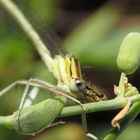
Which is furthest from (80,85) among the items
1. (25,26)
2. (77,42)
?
(77,42)

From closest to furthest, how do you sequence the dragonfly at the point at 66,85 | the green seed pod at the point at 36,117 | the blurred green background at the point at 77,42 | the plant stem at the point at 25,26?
the green seed pod at the point at 36,117, the dragonfly at the point at 66,85, the plant stem at the point at 25,26, the blurred green background at the point at 77,42

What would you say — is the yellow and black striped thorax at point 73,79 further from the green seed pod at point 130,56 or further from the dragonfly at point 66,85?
the green seed pod at point 130,56

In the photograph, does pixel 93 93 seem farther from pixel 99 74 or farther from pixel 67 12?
pixel 67 12

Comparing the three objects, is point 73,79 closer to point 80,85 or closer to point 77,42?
point 80,85

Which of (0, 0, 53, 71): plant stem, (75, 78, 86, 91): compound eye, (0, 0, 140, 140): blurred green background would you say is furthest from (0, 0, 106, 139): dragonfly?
(0, 0, 140, 140): blurred green background

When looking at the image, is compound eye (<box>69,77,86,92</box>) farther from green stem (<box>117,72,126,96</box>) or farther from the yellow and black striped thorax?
green stem (<box>117,72,126,96</box>)

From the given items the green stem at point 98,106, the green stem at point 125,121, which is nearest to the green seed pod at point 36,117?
the green stem at point 98,106
